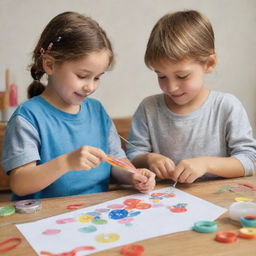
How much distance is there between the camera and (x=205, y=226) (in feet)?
2.35

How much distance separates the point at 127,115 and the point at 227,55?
31.1 inches

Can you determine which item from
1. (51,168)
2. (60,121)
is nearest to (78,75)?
(60,121)

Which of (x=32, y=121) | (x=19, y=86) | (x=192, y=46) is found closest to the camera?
(x=32, y=121)

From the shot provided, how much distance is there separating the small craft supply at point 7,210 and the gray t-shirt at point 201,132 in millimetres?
477

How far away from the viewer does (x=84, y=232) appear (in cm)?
71

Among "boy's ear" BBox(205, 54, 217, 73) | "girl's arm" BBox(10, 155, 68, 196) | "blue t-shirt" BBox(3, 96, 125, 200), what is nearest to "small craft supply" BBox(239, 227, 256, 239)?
"girl's arm" BBox(10, 155, 68, 196)

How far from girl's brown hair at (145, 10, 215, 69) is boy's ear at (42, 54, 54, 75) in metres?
0.29

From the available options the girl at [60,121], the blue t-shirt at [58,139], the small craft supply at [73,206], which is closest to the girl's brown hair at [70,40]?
the girl at [60,121]

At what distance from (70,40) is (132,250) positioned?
0.61 m

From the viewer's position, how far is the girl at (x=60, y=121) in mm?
968

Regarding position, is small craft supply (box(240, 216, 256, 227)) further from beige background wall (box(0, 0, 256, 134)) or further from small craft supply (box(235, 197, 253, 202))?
beige background wall (box(0, 0, 256, 134))

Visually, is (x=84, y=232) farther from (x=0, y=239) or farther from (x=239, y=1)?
(x=239, y=1)

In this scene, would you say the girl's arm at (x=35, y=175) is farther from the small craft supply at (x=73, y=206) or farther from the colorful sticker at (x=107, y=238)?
the colorful sticker at (x=107, y=238)

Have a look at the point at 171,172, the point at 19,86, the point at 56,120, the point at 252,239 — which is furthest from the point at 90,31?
the point at 19,86
